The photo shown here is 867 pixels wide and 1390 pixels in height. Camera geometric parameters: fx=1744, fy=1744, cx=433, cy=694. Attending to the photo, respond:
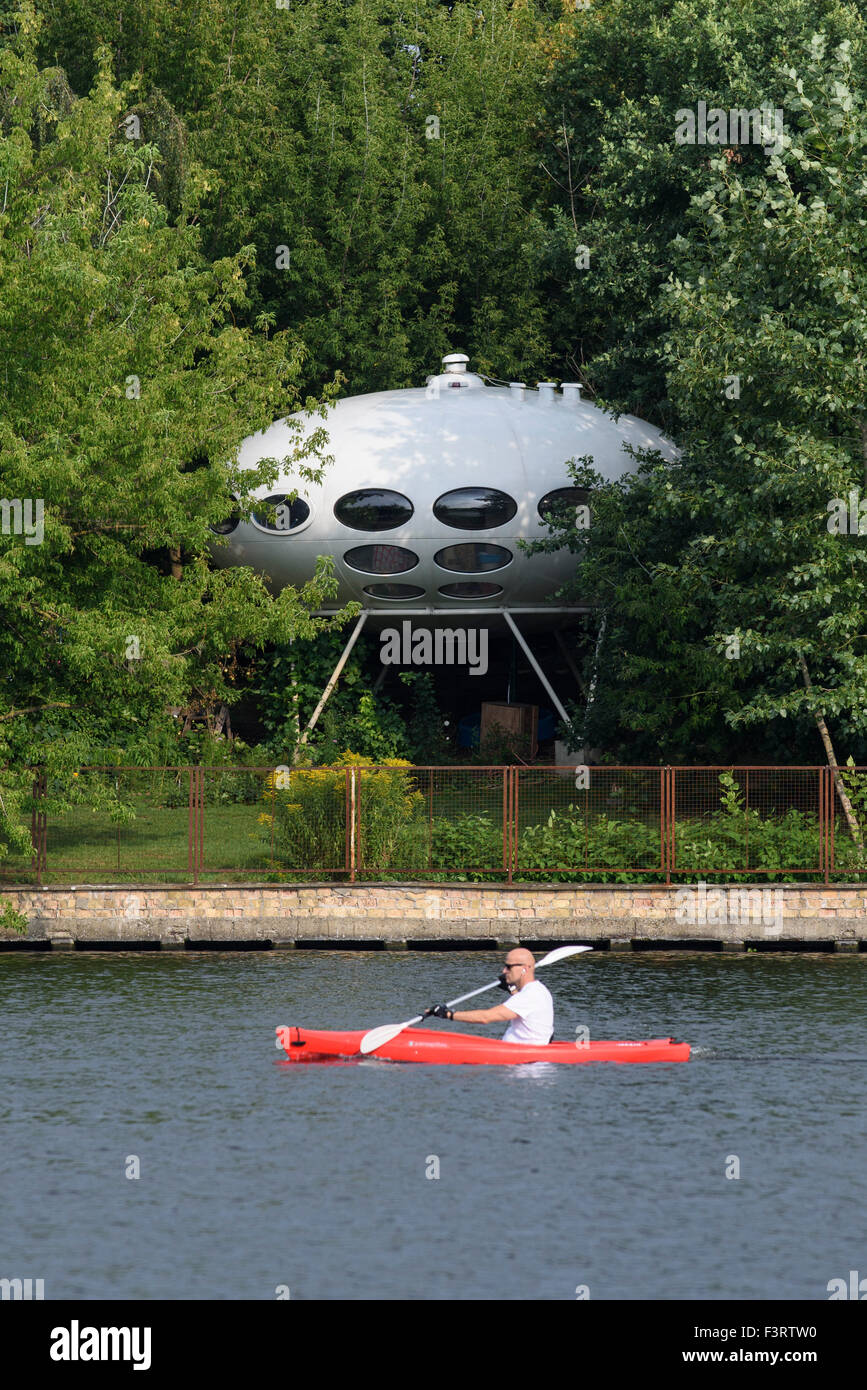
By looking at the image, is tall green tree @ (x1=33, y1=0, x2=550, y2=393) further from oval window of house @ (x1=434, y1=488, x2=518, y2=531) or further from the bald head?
the bald head

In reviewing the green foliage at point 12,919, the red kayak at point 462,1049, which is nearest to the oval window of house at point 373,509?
the green foliage at point 12,919

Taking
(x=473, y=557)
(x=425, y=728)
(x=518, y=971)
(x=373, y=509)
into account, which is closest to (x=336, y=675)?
(x=425, y=728)

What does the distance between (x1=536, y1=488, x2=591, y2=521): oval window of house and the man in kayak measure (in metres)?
17.9

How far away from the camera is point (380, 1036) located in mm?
17047

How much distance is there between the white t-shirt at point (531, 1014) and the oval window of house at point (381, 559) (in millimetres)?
19389

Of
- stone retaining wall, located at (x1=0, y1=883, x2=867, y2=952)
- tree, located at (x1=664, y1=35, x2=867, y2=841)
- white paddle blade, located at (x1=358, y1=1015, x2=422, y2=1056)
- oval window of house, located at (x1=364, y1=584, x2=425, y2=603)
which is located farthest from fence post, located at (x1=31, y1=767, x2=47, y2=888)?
oval window of house, located at (x1=364, y1=584, x2=425, y2=603)

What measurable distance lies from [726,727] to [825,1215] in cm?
1762

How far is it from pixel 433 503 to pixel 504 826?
11686 millimetres

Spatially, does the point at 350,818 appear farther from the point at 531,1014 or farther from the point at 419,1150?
the point at 419,1150

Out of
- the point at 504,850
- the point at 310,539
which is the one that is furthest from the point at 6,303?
the point at 310,539

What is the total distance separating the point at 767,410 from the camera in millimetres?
27078

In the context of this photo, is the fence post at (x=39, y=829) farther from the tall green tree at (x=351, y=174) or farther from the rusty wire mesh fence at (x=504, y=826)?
the tall green tree at (x=351, y=174)

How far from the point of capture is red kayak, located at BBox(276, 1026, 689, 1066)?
16922mm

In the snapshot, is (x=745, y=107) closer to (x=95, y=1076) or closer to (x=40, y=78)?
(x=40, y=78)
